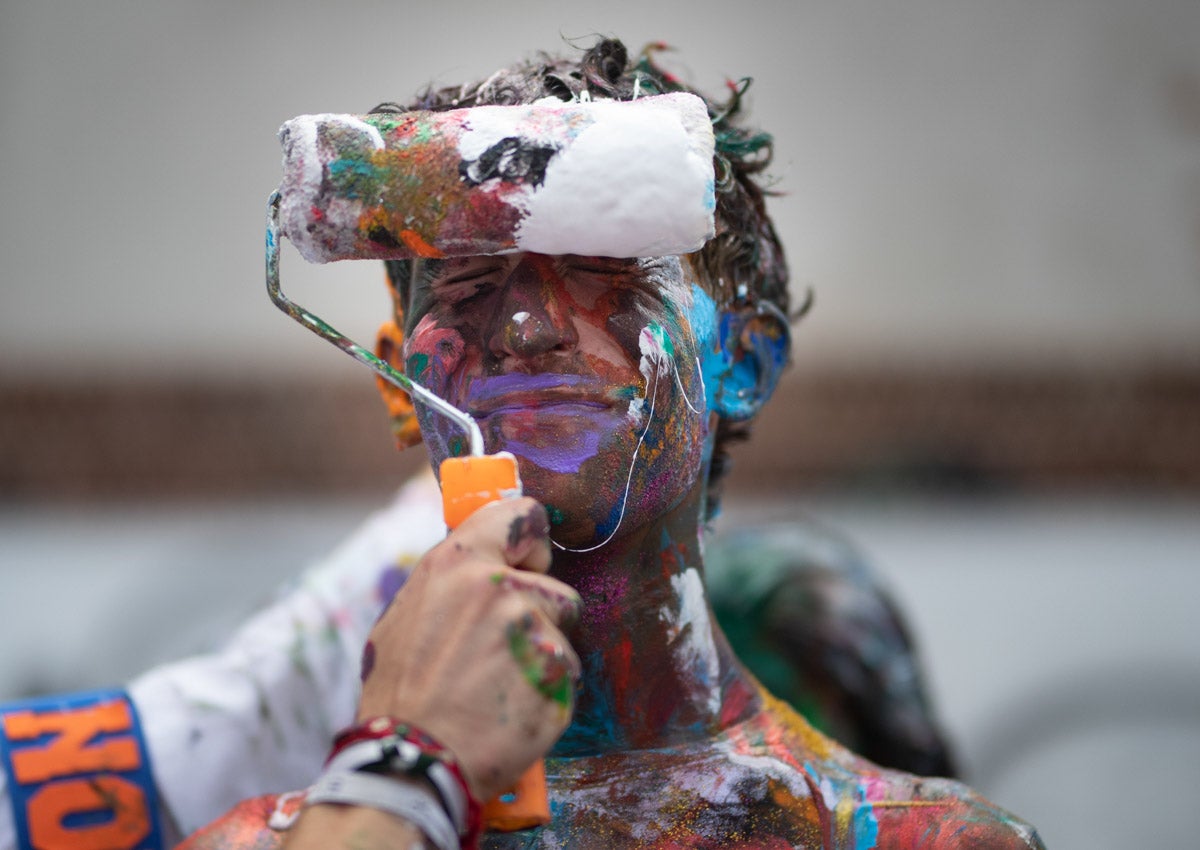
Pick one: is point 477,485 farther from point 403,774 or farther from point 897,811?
point 897,811

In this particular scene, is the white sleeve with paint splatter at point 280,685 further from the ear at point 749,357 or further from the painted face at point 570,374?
the painted face at point 570,374

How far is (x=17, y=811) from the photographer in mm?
2373

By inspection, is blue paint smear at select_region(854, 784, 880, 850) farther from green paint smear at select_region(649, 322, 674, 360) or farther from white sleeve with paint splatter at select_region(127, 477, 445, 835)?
white sleeve with paint splatter at select_region(127, 477, 445, 835)

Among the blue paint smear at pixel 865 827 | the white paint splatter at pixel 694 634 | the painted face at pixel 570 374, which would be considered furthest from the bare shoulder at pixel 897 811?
the painted face at pixel 570 374

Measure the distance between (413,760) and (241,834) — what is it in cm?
62

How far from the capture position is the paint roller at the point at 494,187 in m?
1.44

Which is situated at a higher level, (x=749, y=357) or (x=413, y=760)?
(x=749, y=357)

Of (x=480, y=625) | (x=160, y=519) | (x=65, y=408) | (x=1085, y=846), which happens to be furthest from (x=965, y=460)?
(x=480, y=625)

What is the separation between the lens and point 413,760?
1.27m

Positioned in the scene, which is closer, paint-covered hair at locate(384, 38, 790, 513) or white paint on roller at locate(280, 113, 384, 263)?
white paint on roller at locate(280, 113, 384, 263)

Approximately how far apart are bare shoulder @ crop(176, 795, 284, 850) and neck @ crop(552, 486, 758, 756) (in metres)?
0.40

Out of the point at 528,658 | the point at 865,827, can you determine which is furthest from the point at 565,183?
the point at 865,827

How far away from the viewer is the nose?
5.18 ft

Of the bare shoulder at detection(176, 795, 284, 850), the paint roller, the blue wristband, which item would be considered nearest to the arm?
the paint roller
